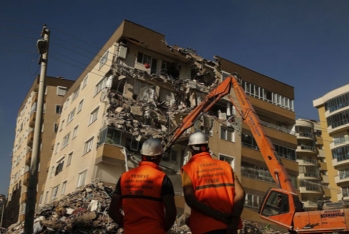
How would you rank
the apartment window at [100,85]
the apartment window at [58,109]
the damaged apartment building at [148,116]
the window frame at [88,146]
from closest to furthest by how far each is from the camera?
the damaged apartment building at [148,116]
the window frame at [88,146]
the apartment window at [100,85]
the apartment window at [58,109]

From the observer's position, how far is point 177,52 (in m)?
30.3

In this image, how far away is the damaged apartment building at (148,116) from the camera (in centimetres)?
2517

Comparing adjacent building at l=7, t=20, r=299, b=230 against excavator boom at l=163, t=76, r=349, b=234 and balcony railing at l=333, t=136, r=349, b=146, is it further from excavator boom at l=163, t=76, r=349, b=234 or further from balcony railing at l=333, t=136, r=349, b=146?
balcony railing at l=333, t=136, r=349, b=146

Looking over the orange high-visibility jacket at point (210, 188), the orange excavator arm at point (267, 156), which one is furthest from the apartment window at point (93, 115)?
the orange high-visibility jacket at point (210, 188)

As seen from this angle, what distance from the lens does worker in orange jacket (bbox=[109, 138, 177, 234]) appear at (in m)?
3.73

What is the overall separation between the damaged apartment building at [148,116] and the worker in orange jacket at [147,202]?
789 inches

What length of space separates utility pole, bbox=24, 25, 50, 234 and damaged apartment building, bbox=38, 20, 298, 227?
41.0ft

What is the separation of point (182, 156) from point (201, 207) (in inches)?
954

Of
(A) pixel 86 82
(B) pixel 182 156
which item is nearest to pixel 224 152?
(B) pixel 182 156

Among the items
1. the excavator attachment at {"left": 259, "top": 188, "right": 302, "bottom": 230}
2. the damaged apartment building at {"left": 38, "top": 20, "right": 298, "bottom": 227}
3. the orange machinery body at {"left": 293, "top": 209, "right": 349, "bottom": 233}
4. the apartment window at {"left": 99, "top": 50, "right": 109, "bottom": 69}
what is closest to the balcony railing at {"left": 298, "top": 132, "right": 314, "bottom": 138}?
the damaged apartment building at {"left": 38, "top": 20, "right": 298, "bottom": 227}

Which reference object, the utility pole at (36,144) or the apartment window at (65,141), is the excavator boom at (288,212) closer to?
the utility pole at (36,144)

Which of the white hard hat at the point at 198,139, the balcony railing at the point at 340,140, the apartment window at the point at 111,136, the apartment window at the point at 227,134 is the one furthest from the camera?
the balcony railing at the point at 340,140

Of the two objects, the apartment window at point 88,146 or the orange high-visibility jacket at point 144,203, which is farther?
the apartment window at point 88,146

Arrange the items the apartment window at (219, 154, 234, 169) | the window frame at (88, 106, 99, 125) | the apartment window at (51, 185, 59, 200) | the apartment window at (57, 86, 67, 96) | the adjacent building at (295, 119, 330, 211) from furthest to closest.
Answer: the adjacent building at (295, 119, 330, 211), the apartment window at (57, 86, 67, 96), the apartment window at (51, 185, 59, 200), the apartment window at (219, 154, 234, 169), the window frame at (88, 106, 99, 125)
